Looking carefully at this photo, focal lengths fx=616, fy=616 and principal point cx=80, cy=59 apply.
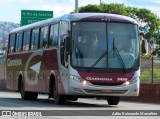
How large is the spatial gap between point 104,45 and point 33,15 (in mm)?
29267

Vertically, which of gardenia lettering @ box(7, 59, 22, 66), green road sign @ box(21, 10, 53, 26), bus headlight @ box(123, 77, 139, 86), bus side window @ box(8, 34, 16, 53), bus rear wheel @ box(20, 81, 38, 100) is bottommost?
bus rear wheel @ box(20, 81, 38, 100)

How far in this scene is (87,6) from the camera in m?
114

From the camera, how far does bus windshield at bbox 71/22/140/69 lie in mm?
22953

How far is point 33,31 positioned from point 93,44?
6.25 metres

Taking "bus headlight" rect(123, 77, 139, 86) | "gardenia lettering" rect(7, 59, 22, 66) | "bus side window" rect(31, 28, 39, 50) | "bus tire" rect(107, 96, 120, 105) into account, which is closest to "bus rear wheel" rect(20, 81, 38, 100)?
"gardenia lettering" rect(7, 59, 22, 66)

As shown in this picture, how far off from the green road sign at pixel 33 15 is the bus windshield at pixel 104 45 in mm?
28600

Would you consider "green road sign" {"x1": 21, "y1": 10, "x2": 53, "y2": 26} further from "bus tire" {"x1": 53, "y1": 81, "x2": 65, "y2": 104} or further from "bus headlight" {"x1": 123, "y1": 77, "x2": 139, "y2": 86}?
"bus headlight" {"x1": 123, "y1": 77, "x2": 139, "y2": 86}

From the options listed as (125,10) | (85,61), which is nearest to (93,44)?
(85,61)

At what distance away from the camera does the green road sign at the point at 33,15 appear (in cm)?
5178

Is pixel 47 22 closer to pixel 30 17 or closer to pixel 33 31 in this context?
pixel 33 31

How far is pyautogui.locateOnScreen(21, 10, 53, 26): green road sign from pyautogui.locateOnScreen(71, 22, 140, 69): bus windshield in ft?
93.8

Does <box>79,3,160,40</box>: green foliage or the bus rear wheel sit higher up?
<box>79,3,160,40</box>: green foliage

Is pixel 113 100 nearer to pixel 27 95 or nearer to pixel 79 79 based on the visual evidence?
pixel 79 79

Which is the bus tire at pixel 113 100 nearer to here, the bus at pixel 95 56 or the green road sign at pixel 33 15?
the bus at pixel 95 56
